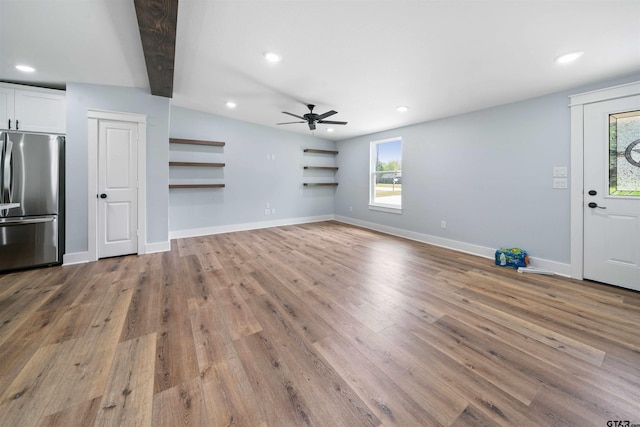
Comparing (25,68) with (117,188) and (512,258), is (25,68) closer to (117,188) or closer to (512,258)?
(117,188)

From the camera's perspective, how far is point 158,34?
2197 mm

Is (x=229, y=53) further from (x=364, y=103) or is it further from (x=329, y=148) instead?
(x=329, y=148)

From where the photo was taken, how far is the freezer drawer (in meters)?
3.03

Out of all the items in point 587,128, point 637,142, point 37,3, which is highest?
point 37,3

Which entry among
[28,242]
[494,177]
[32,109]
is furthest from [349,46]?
[28,242]

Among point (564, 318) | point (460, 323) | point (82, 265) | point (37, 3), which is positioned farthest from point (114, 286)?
point (564, 318)

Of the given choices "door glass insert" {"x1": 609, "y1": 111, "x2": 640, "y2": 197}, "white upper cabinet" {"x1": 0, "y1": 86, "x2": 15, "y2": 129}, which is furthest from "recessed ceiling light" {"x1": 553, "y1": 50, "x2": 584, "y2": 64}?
"white upper cabinet" {"x1": 0, "y1": 86, "x2": 15, "y2": 129}

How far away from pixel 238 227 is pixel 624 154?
6319mm

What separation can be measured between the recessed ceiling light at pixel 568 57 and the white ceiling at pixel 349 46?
0.06 metres

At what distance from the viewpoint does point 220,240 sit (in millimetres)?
4914

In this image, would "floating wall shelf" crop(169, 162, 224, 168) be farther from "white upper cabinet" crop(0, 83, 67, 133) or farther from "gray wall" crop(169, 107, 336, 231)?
"white upper cabinet" crop(0, 83, 67, 133)

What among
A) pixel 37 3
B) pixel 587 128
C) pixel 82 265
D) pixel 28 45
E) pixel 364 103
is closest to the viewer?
pixel 37 3

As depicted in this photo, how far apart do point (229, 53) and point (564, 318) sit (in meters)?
4.16

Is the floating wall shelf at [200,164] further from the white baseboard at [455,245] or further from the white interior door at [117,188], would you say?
the white baseboard at [455,245]
